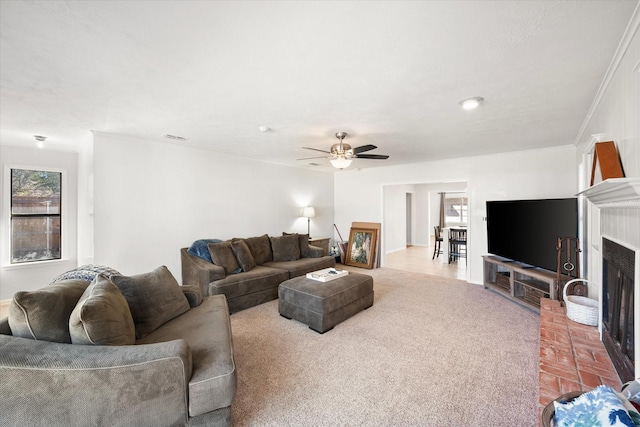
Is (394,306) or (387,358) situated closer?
(387,358)

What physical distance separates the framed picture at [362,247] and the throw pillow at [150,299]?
4509 mm

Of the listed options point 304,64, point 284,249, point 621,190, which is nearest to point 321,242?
point 284,249

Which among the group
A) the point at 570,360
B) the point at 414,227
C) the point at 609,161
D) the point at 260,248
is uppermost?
the point at 609,161

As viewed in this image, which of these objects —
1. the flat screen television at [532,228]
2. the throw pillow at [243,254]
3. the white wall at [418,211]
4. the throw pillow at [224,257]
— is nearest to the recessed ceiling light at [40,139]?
the throw pillow at [224,257]

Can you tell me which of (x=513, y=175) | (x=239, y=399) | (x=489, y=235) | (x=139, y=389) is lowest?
(x=239, y=399)

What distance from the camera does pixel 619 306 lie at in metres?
1.71

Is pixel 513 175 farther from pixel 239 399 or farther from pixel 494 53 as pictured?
pixel 239 399

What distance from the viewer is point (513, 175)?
463cm

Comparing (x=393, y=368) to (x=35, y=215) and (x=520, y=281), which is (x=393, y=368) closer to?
(x=520, y=281)

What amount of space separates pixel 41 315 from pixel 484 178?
19.2 feet

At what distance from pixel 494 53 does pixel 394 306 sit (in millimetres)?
3189

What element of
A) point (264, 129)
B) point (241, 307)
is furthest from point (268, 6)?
point (241, 307)

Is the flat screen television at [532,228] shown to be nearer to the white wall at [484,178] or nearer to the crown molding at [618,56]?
the white wall at [484,178]

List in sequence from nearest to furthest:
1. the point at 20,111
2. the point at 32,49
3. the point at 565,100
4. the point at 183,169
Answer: the point at 32,49 → the point at 565,100 → the point at 20,111 → the point at 183,169
